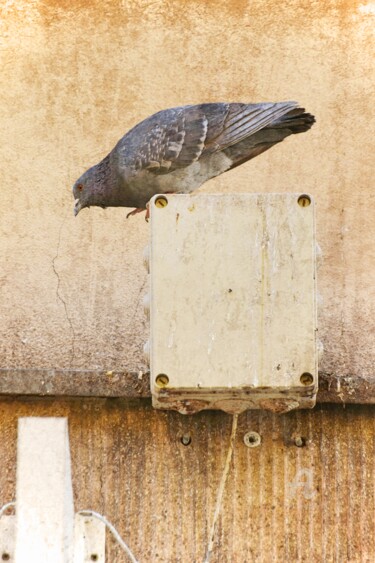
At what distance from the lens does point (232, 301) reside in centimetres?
302

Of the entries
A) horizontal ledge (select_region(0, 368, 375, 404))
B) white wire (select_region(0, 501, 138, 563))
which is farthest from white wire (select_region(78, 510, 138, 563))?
horizontal ledge (select_region(0, 368, 375, 404))

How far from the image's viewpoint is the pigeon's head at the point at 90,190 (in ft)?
14.4

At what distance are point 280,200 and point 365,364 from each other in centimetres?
111

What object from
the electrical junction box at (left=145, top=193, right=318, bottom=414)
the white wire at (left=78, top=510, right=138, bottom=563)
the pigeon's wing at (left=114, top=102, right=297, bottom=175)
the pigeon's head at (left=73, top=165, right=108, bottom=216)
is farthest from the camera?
the pigeon's head at (left=73, top=165, right=108, bottom=216)

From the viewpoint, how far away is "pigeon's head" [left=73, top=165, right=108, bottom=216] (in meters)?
4.40

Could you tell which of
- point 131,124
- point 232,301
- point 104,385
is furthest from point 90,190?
point 232,301

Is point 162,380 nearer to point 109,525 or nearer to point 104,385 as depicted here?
point 104,385

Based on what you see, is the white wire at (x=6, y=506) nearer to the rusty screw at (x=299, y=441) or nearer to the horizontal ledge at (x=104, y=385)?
the horizontal ledge at (x=104, y=385)

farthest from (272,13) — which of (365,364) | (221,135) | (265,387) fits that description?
(265,387)

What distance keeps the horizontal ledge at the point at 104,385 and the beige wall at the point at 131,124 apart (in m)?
0.73

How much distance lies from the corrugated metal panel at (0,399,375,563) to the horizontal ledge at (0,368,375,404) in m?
0.08

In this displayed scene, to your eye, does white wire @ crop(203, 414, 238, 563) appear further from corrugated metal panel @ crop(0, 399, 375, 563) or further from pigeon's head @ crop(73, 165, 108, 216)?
pigeon's head @ crop(73, 165, 108, 216)

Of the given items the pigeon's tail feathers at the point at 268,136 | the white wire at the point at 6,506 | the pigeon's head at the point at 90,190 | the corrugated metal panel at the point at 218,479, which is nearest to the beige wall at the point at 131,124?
the pigeon's head at the point at 90,190

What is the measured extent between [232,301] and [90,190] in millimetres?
1518
